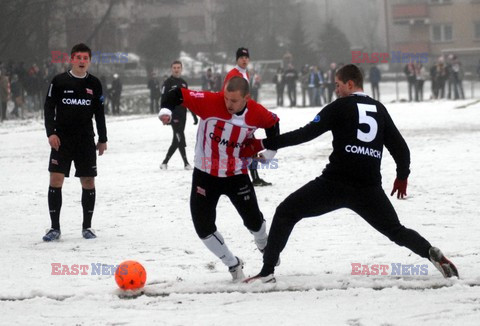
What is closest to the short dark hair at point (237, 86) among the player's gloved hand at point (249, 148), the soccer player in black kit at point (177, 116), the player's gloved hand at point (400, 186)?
the player's gloved hand at point (249, 148)

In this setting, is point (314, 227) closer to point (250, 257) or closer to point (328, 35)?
point (250, 257)

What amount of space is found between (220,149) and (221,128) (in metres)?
0.17

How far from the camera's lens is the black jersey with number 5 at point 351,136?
22.8ft

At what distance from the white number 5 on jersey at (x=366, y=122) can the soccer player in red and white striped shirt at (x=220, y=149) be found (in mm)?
675

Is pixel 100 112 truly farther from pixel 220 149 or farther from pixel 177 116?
pixel 177 116

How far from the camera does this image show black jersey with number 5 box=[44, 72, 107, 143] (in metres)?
9.59

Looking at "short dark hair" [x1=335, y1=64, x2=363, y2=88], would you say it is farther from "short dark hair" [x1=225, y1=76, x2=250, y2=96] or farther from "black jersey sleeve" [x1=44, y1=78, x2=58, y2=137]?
"black jersey sleeve" [x1=44, y1=78, x2=58, y2=137]

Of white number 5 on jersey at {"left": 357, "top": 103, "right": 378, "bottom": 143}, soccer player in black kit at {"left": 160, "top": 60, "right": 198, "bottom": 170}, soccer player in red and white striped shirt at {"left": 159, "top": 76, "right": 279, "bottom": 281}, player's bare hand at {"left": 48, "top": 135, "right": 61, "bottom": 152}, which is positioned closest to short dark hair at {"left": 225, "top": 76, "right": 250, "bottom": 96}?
soccer player in red and white striped shirt at {"left": 159, "top": 76, "right": 279, "bottom": 281}

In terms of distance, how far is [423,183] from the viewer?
13406 millimetres

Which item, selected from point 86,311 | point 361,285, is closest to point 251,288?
point 361,285

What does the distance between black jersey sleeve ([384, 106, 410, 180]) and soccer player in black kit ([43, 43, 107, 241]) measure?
3644 mm

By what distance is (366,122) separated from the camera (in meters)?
6.99

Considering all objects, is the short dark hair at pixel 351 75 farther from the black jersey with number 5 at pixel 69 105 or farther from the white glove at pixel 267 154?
the black jersey with number 5 at pixel 69 105

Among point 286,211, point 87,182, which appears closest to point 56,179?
point 87,182
